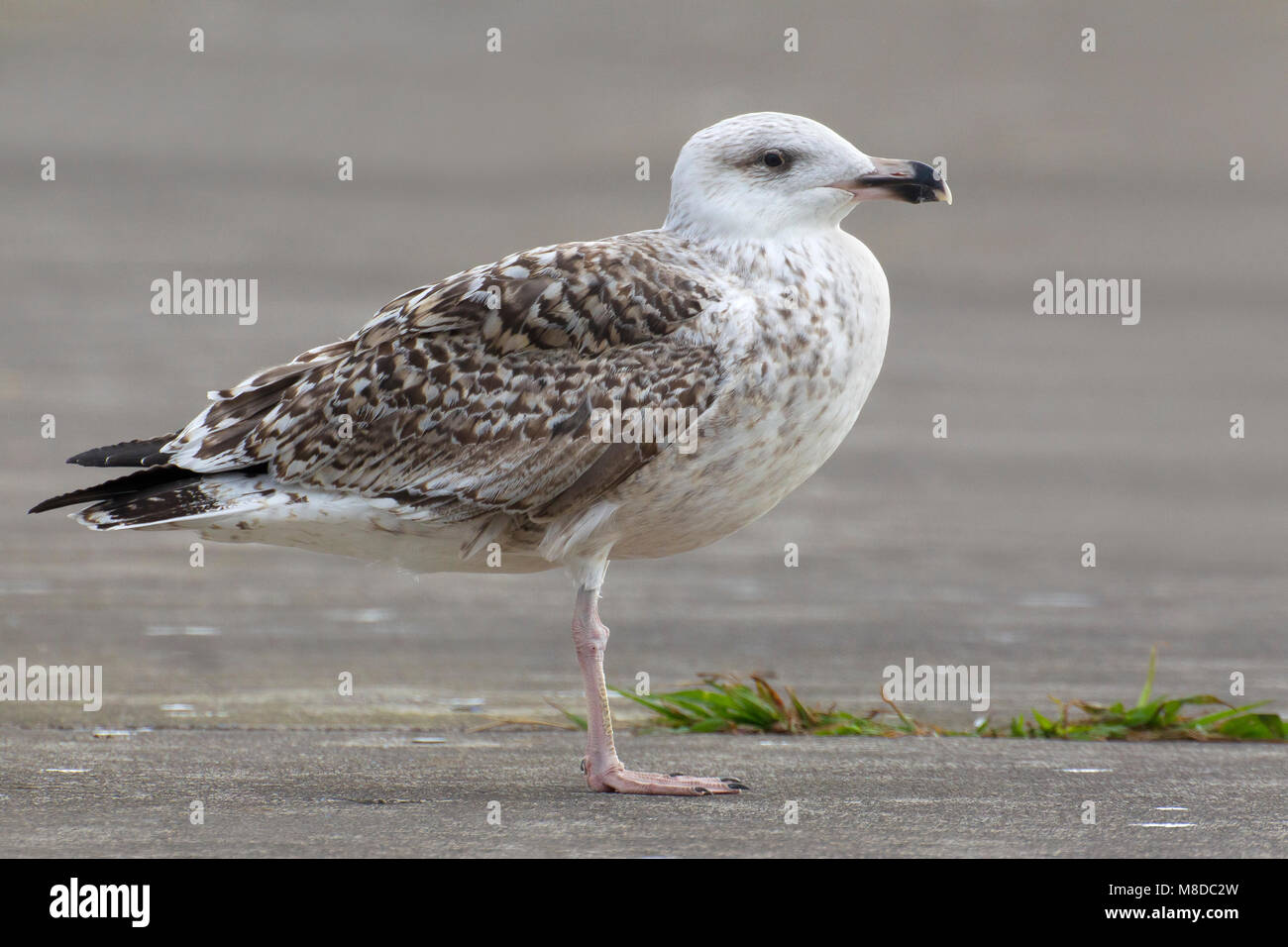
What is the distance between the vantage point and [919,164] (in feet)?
20.7

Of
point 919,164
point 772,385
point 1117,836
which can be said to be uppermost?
point 919,164

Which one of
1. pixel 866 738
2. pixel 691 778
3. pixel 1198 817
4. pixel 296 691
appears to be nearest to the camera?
pixel 1198 817

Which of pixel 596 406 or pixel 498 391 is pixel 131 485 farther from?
pixel 596 406

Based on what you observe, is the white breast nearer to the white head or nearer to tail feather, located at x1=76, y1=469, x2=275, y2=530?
the white head

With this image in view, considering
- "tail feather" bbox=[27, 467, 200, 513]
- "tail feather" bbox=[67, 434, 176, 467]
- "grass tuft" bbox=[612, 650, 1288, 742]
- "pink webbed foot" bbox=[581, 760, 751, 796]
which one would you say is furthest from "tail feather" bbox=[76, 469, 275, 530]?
"grass tuft" bbox=[612, 650, 1288, 742]

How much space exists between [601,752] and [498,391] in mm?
1247

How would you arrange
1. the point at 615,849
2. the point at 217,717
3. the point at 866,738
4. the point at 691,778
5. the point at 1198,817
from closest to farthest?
the point at 615,849, the point at 1198,817, the point at 691,778, the point at 866,738, the point at 217,717

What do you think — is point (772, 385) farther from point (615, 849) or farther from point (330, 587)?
point (330, 587)

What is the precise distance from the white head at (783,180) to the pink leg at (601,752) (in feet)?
4.53

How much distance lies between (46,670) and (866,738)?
3.92m

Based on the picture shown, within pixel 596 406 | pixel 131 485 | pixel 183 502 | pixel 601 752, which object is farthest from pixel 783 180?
pixel 131 485

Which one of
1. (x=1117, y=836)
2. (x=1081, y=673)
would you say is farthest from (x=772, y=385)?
(x=1081, y=673)

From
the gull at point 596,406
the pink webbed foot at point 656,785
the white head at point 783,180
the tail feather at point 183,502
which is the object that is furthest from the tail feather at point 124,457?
the white head at point 783,180

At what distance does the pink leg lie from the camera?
5.95m
